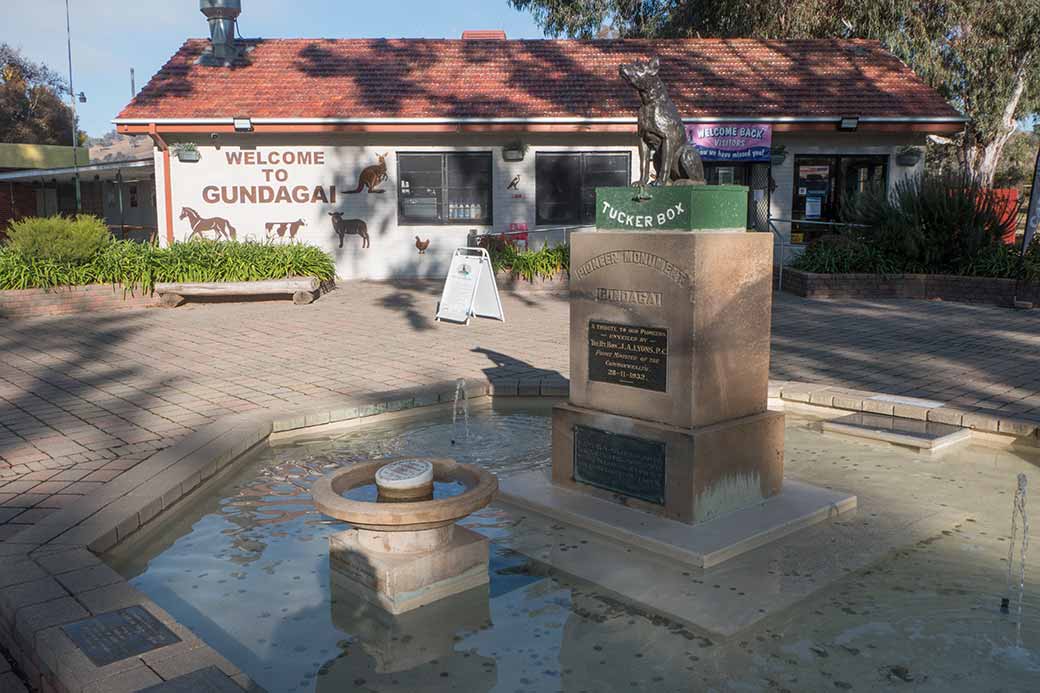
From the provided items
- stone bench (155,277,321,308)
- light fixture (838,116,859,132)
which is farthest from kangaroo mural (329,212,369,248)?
light fixture (838,116,859,132)

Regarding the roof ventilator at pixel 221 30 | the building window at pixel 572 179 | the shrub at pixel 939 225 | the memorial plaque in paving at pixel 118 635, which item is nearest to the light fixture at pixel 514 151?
the building window at pixel 572 179

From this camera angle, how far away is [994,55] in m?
28.7

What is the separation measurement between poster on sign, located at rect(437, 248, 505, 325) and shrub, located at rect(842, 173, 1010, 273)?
7.47 metres

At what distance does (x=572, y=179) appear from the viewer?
1788 cm

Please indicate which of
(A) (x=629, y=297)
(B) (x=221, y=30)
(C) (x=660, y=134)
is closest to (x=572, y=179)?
(B) (x=221, y=30)

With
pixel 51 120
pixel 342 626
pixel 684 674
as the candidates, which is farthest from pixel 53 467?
pixel 51 120

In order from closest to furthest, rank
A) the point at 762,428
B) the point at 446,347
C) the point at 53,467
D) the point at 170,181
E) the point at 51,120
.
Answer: the point at 762,428 → the point at 53,467 → the point at 446,347 → the point at 170,181 → the point at 51,120

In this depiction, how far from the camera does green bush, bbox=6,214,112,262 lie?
13.3 meters

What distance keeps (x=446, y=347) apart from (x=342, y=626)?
21.3ft

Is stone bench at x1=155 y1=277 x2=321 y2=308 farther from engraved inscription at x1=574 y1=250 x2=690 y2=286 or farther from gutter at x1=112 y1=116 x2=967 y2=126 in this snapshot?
engraved inscription at x1=574 y1=250 x2=690 y2=286

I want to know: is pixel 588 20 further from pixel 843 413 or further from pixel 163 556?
pixel 163 556

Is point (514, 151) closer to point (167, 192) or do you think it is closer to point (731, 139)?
point (731, 139)

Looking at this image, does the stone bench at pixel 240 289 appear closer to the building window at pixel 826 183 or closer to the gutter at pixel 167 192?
the gutter at pixel 167 192

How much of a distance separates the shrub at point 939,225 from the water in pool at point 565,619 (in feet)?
34.6
